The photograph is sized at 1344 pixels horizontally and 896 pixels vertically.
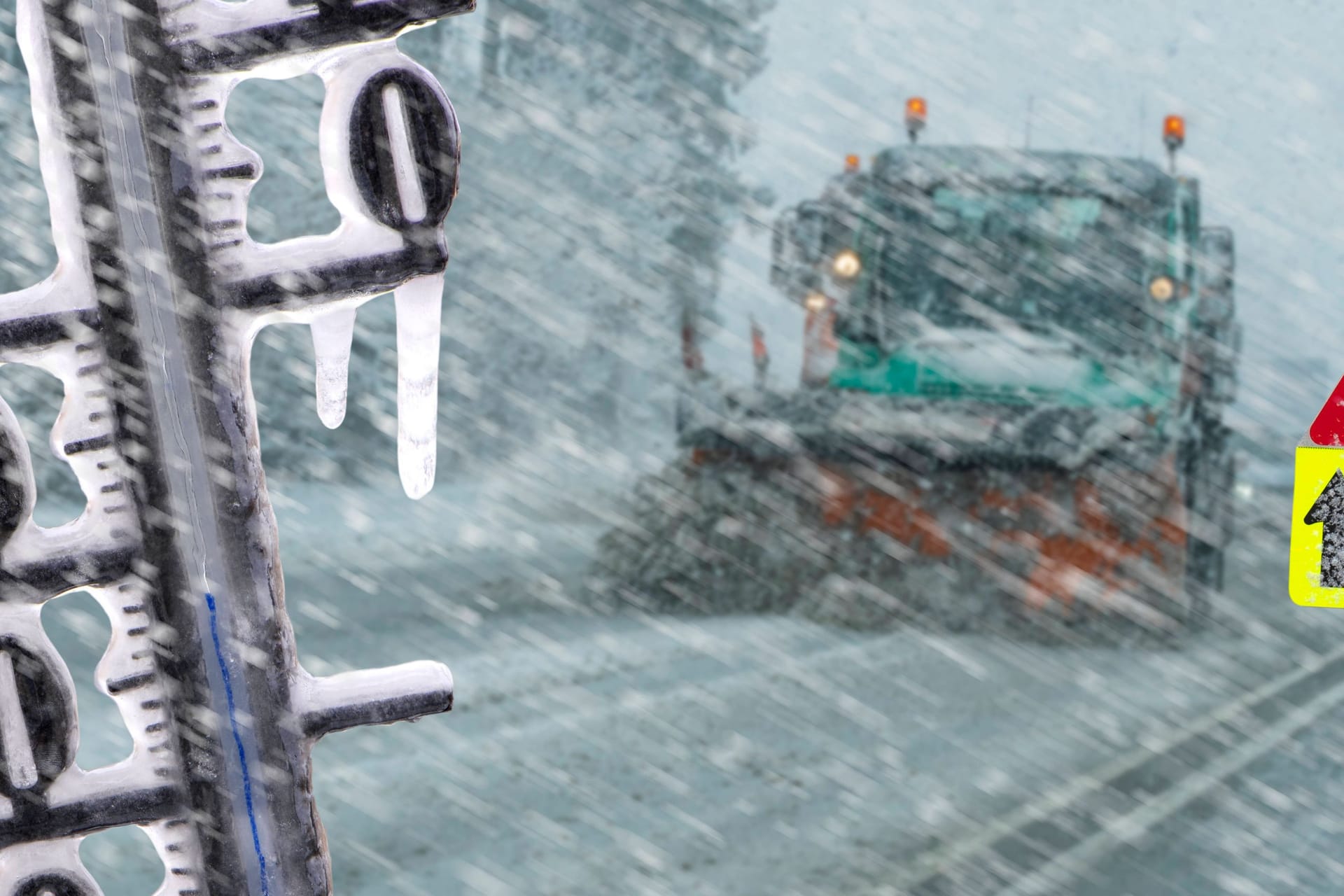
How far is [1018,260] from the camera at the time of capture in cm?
735

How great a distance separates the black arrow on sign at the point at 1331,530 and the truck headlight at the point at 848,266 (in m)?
6.10

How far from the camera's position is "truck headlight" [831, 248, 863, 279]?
299 inches

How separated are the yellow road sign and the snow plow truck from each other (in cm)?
504

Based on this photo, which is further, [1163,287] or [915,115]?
[915,115]

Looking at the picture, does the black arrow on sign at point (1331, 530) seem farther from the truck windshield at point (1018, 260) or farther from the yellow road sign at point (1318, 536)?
the truck windshield at point (1018, 260)

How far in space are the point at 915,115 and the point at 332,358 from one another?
7.35 meters

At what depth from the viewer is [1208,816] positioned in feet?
12.8

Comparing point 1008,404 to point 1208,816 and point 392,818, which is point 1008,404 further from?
point 392,818

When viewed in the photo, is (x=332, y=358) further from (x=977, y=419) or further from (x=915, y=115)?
(x=915, y=115)

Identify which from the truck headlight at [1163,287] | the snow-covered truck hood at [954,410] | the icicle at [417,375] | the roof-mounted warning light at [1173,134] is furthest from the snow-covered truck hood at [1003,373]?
the icicle at [417,375]

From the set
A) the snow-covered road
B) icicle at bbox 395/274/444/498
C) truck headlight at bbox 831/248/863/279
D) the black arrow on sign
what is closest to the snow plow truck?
truck headlight at bbox 831/248/863/279

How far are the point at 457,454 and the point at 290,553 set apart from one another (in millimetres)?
6675

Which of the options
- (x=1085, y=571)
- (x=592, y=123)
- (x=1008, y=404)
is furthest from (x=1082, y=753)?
(x=592, y=123)

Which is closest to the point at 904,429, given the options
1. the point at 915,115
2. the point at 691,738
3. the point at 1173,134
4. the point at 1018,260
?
the point at 1018,260
